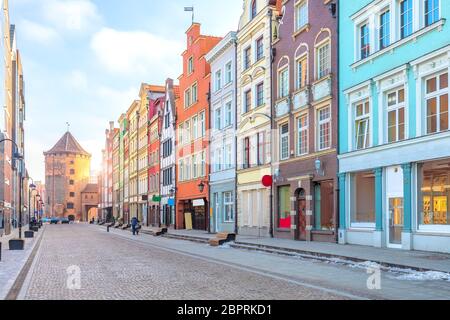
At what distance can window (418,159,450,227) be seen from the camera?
19.7 metres

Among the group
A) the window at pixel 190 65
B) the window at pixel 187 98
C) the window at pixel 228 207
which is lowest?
the window at pixel 228 207

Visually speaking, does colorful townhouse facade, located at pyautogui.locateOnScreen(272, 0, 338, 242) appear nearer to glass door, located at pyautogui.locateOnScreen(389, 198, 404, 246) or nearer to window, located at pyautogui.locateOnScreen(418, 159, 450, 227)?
glass door, located at pyautogui.locateOnScreen(389, 198, 404, 246)

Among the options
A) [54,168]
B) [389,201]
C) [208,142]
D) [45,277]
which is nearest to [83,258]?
[45,277]

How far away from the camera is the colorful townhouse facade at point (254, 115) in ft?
111

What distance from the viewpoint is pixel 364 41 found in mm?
24719

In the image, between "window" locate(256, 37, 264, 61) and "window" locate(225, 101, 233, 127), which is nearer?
"window" locate(256, 37, 264, 61)

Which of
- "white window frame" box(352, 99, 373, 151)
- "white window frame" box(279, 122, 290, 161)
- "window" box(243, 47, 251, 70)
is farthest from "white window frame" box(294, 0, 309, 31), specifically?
"window" box(243, 47, 251, 70)

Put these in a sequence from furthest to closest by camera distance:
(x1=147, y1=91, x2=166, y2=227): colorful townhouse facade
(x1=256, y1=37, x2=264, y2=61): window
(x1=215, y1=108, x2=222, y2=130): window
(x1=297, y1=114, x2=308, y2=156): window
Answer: (x1=147, y1=91, x2=166, y2=227): colorful townhouse facade
(x1=215, y1=108, x2=222, y2=130): window
(x1=256, y1=37, x2=264, y2=61): window
(x1=297, y1=114, x2=308, y2=156): window

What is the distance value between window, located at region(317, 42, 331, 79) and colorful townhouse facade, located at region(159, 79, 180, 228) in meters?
28.5

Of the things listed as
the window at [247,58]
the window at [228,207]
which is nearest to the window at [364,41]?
the window at [247,58]

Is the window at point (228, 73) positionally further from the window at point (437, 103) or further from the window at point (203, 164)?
the window at point (437, 103)

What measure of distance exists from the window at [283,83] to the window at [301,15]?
99.7 inches

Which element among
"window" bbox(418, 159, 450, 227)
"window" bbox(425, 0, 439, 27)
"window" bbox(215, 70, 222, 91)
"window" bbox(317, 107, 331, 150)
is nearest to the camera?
"window" bbox(418, 159, 450, 227)
